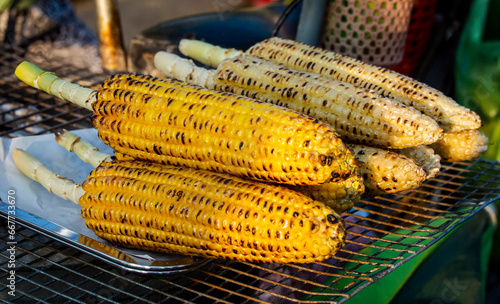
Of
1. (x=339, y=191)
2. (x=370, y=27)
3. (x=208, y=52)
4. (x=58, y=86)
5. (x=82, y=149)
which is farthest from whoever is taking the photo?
(x=370, y=27)

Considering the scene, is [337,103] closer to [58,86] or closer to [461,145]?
[461,145]

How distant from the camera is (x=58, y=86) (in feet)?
5.99

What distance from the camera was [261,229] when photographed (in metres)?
1.34

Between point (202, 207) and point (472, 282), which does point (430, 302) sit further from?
point (202, 207)

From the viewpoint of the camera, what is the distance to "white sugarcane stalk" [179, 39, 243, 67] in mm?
2223

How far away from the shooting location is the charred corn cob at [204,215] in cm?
131

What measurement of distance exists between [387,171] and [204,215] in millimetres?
715

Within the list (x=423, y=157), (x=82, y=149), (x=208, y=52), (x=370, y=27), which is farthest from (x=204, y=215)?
(x=370, y=27)

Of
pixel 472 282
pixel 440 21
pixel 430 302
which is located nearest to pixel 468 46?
pixel 440 21

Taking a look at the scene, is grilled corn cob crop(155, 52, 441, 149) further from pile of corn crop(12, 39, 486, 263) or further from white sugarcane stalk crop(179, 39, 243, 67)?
white sugarcane stalk crop(179, 39, 243, 67)

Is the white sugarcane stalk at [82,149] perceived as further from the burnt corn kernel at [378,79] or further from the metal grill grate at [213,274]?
the burnt corn kernel at [378,79]

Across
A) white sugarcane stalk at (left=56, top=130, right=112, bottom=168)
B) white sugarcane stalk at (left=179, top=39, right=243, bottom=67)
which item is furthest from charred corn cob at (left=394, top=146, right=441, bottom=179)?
white sugarcane stalk at (left=56, top=130, right=112, bottom=168)

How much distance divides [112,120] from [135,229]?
1.41 ft

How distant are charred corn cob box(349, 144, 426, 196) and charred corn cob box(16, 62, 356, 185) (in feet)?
0.82
